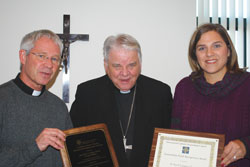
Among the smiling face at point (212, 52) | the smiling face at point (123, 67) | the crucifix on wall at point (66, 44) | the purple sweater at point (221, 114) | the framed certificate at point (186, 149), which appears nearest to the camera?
the framed certificate at point (186, 149)

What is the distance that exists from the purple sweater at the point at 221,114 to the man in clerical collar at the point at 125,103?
11.6 inches

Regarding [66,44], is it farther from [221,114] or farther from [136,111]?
[221,114]

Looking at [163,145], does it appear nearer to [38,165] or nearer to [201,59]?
[201,59]

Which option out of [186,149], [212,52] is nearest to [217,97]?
[212,52]

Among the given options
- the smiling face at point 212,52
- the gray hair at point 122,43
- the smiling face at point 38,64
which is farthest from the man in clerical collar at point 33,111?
the smiling face at point 212,52

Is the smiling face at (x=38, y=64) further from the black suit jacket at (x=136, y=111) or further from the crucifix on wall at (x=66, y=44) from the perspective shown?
the crucifix on wall at (x=66, y=44)

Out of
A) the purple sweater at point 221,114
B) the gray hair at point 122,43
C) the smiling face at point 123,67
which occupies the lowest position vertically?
the purple sweater at point 221,114

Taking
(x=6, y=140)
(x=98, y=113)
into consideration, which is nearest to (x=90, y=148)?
(x=98, y=113)

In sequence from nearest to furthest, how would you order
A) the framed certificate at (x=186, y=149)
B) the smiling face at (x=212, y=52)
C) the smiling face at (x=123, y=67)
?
the framed certificate at (x=186, y=149)
the smiling face at (x=212, y=52)
the smiling face at (x=123, y=67)

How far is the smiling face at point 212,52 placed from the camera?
7.38 ft

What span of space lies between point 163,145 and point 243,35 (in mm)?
3527

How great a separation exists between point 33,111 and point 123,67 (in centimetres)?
98

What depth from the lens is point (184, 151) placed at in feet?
6.41

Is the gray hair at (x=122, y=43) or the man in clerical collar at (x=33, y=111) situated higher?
the gray hair at (x=122, y=43)
